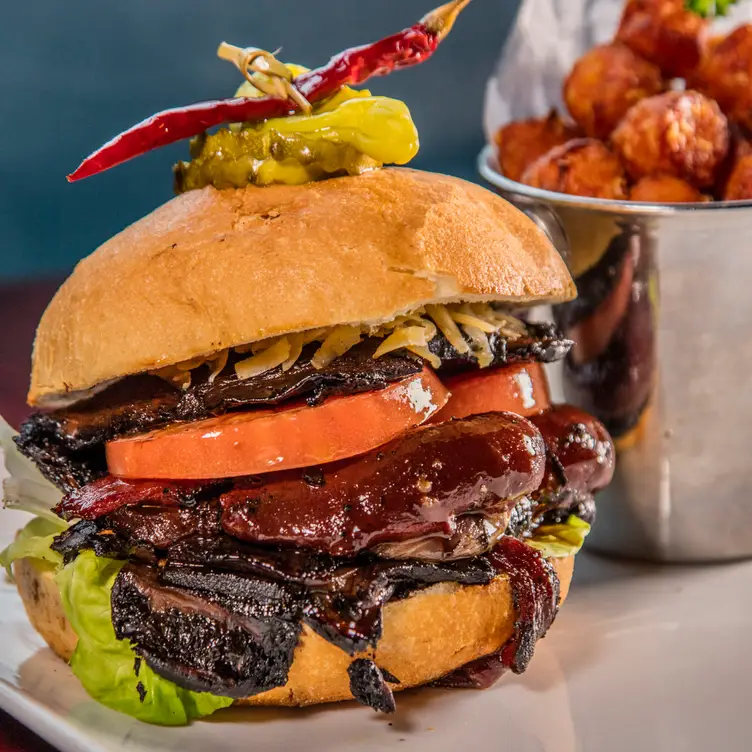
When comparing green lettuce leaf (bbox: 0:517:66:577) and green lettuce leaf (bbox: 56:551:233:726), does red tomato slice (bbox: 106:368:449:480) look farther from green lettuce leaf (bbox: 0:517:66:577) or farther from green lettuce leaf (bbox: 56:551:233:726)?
green lettuce leaf (bbox: 0:517:66:577)

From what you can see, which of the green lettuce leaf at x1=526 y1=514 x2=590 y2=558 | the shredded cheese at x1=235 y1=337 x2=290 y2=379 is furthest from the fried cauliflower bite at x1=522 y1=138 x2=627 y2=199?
the shredded cheese at x1=235 y1=337 x2=290 y2=379

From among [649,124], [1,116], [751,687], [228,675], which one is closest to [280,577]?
[228,675]

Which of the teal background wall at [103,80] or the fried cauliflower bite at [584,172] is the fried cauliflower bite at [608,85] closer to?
the fried cauliflower bite at [584,172]

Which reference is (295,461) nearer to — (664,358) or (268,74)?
(268,74)

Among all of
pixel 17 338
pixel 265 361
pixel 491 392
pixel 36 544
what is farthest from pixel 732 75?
pixel 17 338

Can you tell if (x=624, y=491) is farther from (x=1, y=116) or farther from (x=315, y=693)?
(x=1, y=116)

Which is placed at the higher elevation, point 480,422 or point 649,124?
point 649,124
